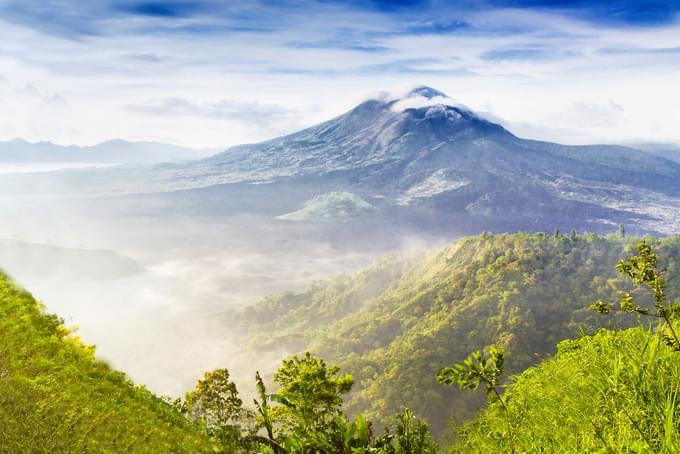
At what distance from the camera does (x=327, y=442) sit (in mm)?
3664

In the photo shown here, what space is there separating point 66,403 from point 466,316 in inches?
Result: 5796

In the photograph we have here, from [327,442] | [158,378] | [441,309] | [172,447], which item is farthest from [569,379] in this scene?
[158,378]

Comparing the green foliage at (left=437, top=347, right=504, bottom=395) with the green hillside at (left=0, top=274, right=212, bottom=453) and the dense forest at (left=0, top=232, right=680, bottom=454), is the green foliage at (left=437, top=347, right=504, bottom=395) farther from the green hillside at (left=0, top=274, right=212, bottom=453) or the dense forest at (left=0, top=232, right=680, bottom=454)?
the green hillside at (left=0, top=274, right=212, bottom=453)

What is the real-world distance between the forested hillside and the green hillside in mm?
104001

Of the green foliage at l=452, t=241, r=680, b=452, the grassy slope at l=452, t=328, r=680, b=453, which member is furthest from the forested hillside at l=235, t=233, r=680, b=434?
the green foliage at l=452, t=241, r=680, b=452

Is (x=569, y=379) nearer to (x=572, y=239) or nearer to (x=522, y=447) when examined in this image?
(x=522, y=447)

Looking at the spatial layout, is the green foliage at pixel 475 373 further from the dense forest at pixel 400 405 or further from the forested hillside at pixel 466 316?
the forested hillside at pixel 466 316

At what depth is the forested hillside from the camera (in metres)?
118

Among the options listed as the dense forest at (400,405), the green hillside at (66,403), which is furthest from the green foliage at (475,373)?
the green hillside at (66,403)

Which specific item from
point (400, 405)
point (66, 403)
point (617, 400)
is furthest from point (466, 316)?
Result: point (617, 400)

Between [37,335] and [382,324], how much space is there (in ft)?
528

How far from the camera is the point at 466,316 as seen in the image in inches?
5748

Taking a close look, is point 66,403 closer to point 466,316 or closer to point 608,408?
point 608,408

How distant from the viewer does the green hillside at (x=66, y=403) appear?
15.5 feet
